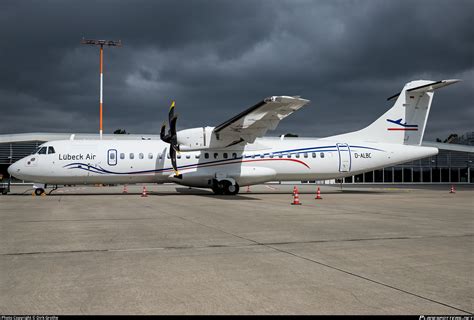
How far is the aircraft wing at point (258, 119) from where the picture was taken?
726 inches

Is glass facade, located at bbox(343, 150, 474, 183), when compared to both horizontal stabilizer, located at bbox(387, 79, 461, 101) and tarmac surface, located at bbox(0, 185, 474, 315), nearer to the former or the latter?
horizontal stabilizer, located at bbox(387, 79, 461, 101)

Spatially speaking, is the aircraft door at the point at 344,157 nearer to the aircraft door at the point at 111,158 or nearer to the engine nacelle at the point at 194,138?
the engine nacelle at the point at 194,138

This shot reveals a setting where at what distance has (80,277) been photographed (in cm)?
497

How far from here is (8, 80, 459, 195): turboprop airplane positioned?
21734mm

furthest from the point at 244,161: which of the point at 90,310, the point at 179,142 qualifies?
the point at 90,310

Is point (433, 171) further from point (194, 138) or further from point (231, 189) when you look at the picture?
point (194, 138)

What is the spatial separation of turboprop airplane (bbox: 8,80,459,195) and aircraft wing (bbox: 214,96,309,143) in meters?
0.05

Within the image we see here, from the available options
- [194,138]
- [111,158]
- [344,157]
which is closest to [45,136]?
[111,158]

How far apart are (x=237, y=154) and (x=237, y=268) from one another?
18368mm

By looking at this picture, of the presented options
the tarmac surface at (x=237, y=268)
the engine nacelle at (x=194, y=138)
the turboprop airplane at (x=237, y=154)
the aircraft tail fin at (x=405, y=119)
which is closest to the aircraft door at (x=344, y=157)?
the turboprop airplane at (x=237, y=154)

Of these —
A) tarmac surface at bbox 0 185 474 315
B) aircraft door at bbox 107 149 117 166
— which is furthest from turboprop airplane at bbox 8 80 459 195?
tarmac surface at bbox 0 185 474 315

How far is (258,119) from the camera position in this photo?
66.2ft

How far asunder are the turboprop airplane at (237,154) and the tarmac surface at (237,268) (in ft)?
37.6

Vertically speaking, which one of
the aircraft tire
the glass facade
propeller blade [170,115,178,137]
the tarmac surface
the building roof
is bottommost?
the tarmac surface
